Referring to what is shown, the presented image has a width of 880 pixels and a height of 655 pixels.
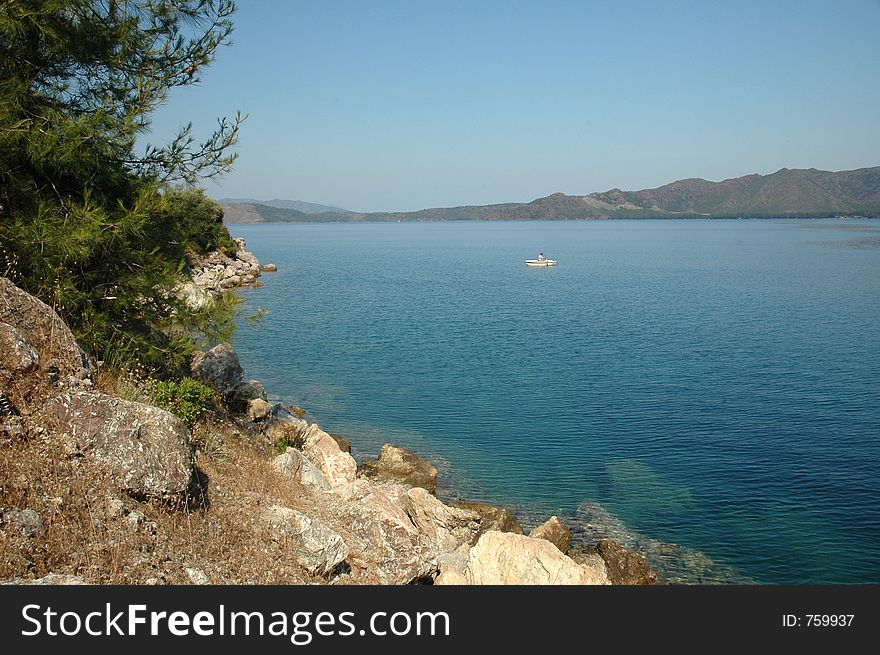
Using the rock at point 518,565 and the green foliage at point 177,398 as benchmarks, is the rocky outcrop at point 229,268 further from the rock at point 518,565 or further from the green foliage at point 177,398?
the rock at point 518,565

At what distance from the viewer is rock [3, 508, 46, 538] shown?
27.5 feet

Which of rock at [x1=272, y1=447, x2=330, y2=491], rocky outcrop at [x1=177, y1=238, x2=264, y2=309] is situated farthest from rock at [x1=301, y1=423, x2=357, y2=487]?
rocky outcrop at [x1=177, y1=238, x2=264, y2=309]

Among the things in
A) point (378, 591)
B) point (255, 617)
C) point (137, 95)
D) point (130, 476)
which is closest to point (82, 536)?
point (130, 476)

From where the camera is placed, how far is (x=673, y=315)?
56.1m

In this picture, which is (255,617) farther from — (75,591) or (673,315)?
(673,315)

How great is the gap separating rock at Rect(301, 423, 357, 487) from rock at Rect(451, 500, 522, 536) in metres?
4.23

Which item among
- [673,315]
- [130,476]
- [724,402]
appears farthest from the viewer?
[673,315]

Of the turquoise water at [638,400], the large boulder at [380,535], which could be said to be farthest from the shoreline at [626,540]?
the large boulder at [380,535]

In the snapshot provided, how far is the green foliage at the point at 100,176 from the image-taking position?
12742mm

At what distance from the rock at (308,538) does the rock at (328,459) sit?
23.7 feet

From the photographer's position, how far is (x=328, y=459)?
1998cm

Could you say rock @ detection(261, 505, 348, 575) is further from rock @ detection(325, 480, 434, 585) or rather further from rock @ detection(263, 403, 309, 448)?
rock @ detection(263, 403, 309, 448)

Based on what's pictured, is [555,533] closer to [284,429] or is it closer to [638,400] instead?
[284,429]

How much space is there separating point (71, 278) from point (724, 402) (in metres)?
28.3
